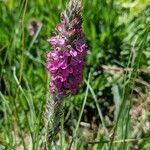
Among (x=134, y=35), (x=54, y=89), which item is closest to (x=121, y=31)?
(x=134, y=35)

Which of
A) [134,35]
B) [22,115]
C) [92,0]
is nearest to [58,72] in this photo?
[22,115]

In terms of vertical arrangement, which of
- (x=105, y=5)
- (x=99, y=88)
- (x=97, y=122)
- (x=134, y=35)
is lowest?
(x=97, y=122)

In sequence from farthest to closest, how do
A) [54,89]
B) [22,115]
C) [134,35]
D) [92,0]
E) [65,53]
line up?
[92,0] → [134,35] → [22,115] → [54,89] → [65,53]

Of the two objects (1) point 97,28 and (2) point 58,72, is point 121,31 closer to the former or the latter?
(1) point 97,28

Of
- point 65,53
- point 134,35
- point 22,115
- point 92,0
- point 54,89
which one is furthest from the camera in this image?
point 92,0

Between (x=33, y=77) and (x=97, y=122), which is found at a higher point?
(x=33, y=77)

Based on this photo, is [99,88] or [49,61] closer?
[49,61]
